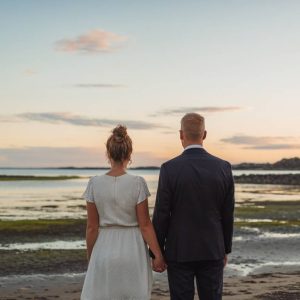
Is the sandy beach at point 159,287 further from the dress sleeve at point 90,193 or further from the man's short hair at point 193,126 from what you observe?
the dress sleeve at point 90,193

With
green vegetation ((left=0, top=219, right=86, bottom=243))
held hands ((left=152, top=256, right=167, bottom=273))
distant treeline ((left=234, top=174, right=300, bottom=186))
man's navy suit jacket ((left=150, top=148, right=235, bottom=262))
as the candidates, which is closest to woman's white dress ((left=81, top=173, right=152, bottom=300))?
held hands ((left=152, top=256, right=167, bottom=273))

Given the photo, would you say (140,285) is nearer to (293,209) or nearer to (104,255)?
(104,255)

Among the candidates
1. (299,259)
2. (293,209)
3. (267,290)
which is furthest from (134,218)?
(293,209)


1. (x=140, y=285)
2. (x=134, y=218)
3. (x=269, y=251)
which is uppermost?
(x=134, y=218)

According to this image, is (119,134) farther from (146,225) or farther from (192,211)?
(192,211)

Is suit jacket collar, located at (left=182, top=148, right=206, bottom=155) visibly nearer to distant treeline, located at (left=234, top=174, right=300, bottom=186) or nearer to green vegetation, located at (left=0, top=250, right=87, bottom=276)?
green vegetation, located at (left=0, top=250, right=87, bottom=276)

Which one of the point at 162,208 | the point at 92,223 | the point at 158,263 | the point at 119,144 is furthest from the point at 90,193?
the point at 158,263

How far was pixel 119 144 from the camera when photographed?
19.2 ft

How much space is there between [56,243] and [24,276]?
21.7ft

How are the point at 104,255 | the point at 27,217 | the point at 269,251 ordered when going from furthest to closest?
the point at 27,217 → the point at 269,251 → the point at 104,255

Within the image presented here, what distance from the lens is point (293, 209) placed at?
39594 millimetres

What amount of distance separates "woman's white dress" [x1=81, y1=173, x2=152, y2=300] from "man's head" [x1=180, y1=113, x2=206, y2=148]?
652 millimetres

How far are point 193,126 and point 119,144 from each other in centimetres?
75

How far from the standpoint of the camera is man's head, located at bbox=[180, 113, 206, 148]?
6.09 meters
